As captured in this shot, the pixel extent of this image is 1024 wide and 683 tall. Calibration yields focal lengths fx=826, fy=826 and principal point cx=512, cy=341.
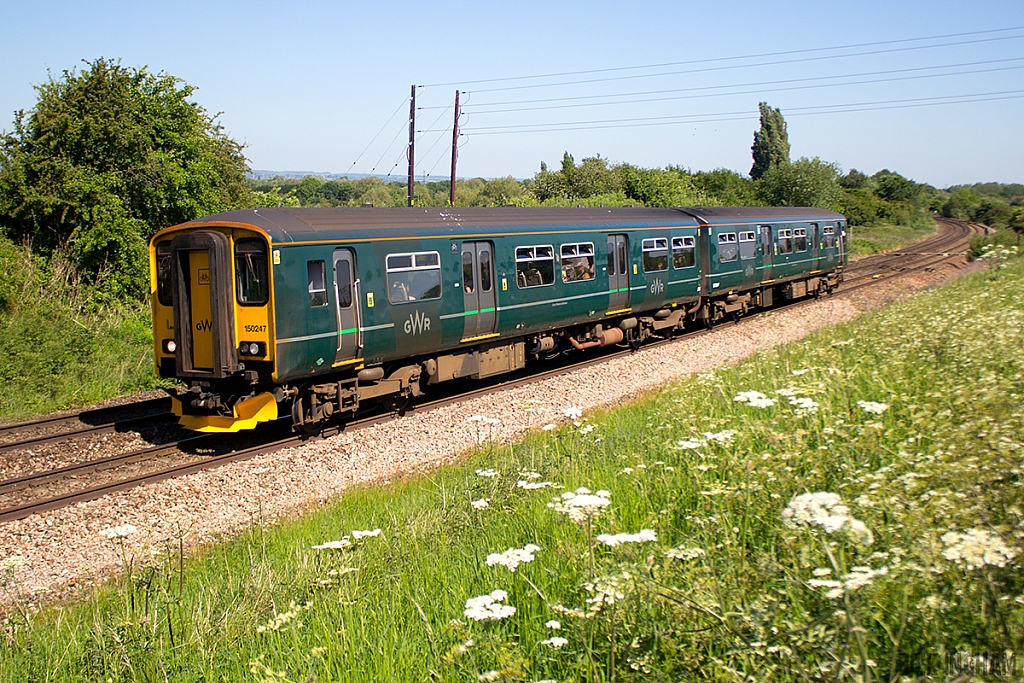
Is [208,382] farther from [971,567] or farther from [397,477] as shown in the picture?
[971,567]

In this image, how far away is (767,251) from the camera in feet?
76.2

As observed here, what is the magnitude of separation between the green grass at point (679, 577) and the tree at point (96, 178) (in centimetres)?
1524

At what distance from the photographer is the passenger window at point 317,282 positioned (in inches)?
425

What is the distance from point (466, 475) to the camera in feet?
27.5

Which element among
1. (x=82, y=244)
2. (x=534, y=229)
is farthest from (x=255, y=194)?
(x=534, y=229)

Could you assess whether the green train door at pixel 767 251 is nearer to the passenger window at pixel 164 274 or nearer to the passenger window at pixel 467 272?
the passenger window at pixel 467 272

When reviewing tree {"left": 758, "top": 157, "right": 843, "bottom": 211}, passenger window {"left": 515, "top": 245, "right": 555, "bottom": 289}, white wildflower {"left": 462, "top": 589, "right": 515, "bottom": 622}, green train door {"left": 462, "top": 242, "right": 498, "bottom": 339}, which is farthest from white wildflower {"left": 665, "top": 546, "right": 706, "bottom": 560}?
tree {"left": 758, "top": 157, "right": 843, "bottom": 211}

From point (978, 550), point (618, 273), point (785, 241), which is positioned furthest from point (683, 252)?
point (978, 550)

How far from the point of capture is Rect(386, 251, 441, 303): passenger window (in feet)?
39.4

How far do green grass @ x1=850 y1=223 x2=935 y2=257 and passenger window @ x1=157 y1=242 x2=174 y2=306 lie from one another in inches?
1602

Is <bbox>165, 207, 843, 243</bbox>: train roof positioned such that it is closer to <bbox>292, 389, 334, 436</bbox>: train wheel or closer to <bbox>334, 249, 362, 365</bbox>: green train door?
<bbox>334, 249, 362, 365</bbox>: green train door

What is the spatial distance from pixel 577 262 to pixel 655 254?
3149 millimetres

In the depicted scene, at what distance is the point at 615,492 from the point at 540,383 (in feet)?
29.8

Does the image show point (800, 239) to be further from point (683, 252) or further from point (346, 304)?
point (346, 304)
